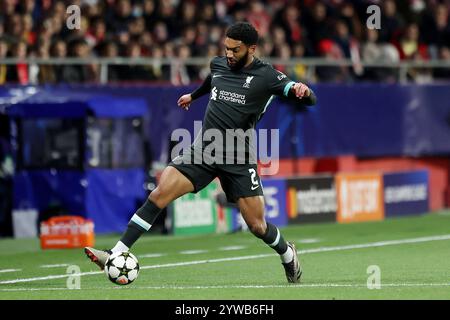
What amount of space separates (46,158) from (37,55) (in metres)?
1.74

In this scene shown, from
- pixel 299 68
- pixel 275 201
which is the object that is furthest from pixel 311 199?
pixel 299 68

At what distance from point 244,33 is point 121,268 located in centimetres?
252

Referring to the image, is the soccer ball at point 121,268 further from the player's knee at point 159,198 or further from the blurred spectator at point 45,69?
the blurred spectator at point 45,69

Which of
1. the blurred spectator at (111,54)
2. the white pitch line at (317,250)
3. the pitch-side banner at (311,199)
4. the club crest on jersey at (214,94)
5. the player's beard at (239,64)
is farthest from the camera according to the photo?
the pitch-side banner at (311,199)

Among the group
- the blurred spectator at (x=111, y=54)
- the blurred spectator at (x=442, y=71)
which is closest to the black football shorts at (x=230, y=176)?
the blurred spectator at (x=111, y=54)

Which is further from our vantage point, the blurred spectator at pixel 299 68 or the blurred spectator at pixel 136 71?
the blurred spectator at pixel 299 68

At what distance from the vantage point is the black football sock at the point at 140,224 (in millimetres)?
11867

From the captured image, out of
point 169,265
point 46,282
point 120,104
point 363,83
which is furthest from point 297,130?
point 46,282

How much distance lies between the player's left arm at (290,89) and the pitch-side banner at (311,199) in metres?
10.5

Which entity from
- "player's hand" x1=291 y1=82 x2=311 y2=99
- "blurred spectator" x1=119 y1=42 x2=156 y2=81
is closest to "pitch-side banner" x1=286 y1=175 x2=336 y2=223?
"blurred spectator" x1=119 y1=42 x2=156 y2=81

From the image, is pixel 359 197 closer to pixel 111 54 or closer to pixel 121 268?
pixel 111 54

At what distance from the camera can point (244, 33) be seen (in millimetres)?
11953

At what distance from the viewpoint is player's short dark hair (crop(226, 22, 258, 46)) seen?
1195cm

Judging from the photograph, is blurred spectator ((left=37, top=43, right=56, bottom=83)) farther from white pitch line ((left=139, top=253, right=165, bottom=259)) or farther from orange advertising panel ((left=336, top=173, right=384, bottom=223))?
orange advertising panel ((left=336, top=173, right=384, bottom=223))
